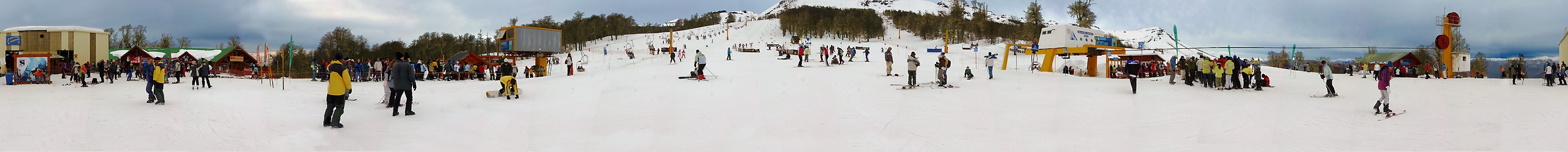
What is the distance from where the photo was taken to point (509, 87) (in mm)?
13055

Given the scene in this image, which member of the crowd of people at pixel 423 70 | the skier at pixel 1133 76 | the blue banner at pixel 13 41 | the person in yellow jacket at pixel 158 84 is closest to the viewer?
the person in yellow jacket at pixel 158 84

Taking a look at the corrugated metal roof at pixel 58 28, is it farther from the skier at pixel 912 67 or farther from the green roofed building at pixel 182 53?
the skier at pixel 912 67

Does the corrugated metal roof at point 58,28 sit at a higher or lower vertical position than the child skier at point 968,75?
higher

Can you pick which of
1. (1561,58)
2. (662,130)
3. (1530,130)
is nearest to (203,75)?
(662,130)

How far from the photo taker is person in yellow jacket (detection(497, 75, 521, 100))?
42.0 feet

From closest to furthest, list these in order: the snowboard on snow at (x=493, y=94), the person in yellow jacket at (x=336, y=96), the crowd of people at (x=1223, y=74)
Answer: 1. the person in yellow jacket at (x=336, y=96)
2. the snowboard on snow at (x=493, y=94)
3. the crowd of people at (x=1223, y=74)

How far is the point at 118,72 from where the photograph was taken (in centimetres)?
2409

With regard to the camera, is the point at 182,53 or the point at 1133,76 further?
the point at 182,53

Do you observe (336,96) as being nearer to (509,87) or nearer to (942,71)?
(509,87)

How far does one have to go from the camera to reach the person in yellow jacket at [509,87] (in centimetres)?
1281

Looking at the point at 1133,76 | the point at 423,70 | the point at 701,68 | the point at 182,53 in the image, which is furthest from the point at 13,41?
the point at 1133,76

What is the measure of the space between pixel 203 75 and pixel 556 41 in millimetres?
21997

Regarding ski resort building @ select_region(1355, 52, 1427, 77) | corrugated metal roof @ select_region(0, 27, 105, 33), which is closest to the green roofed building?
corrugated metal roof @ select_region(0, 27, 105, 33)

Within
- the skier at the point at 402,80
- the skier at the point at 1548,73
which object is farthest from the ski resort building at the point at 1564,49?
the skier at the point at 402,80
